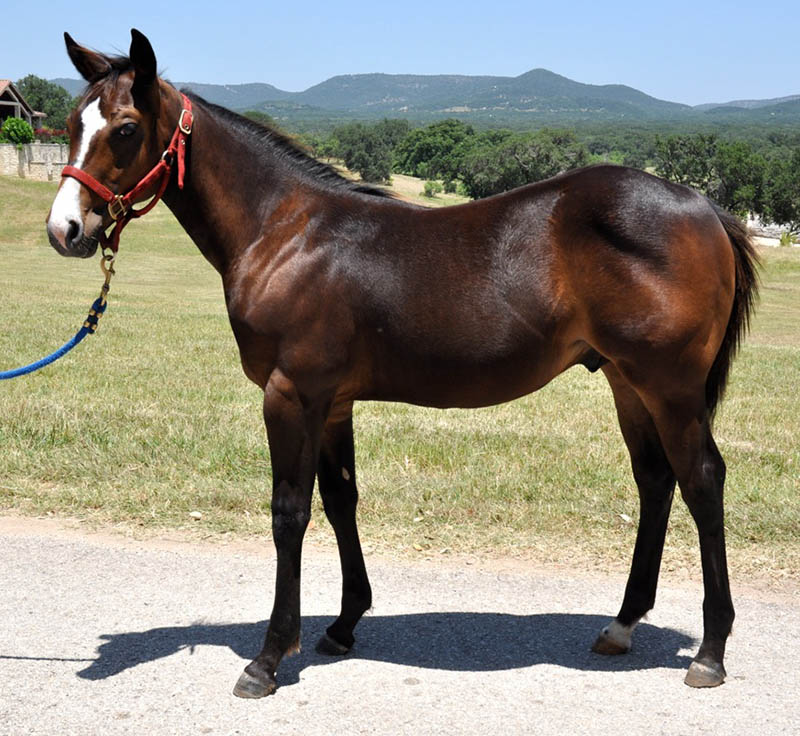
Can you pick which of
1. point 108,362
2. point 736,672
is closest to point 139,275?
point 108,362

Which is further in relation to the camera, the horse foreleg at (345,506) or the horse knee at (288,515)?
the horse foreleg at (345,506)

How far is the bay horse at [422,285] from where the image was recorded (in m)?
3.62

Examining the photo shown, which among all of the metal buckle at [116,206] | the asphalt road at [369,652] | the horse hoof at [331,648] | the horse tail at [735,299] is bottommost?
the horse hoof at [331,648]

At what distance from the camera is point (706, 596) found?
385 centimetres

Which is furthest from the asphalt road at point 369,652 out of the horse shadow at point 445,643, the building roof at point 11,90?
the building roof at point 11,90

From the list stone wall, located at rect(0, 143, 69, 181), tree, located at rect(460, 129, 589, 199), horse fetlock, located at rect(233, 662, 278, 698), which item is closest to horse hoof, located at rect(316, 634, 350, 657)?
horse fetlock, located at rect(233, 662, 278, 698)

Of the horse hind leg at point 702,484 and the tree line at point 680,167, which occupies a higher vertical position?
the tree line at point 680,167

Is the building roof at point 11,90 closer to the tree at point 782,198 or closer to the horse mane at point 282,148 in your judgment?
the tree at point 782,198

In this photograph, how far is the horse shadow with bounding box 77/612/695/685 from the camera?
3.88m

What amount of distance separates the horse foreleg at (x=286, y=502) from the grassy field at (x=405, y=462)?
1348mm

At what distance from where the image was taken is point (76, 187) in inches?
137

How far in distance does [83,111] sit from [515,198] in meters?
1.81

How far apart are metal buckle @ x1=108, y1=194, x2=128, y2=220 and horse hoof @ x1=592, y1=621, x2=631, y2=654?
9.14 feet

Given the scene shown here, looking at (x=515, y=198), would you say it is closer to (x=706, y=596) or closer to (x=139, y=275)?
(x=706, y=596)
